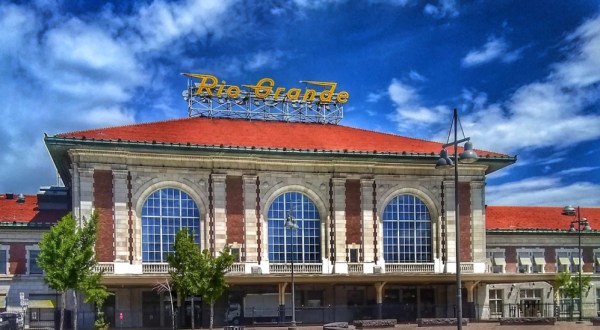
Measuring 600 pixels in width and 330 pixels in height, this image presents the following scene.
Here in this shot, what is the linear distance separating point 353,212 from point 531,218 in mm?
21523

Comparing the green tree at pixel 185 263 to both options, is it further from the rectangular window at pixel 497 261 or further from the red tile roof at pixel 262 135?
the rectangular window at pixel 497 261

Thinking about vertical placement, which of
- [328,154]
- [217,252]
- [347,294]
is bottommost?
[347,294]

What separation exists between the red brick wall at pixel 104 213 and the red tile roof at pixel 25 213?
27.1ft

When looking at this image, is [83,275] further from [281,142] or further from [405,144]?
[405,144]

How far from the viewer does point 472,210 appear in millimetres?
54750

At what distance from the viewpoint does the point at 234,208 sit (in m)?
50.4

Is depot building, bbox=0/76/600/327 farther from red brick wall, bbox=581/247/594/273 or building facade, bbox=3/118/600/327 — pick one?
red brick wall, bbox=581/247/594/273

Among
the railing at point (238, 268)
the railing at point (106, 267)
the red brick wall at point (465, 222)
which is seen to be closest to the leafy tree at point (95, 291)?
the railing at point (106, 267)

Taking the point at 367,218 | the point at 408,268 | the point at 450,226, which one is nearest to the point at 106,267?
the point at 367,218

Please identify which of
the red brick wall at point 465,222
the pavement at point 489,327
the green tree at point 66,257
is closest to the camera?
the green tree at point 66,257

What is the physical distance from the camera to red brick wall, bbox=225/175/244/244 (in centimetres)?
5009

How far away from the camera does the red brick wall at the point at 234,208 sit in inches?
1972

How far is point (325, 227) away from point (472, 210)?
1203 cm

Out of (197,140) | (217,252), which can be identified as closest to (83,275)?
(217,252)
